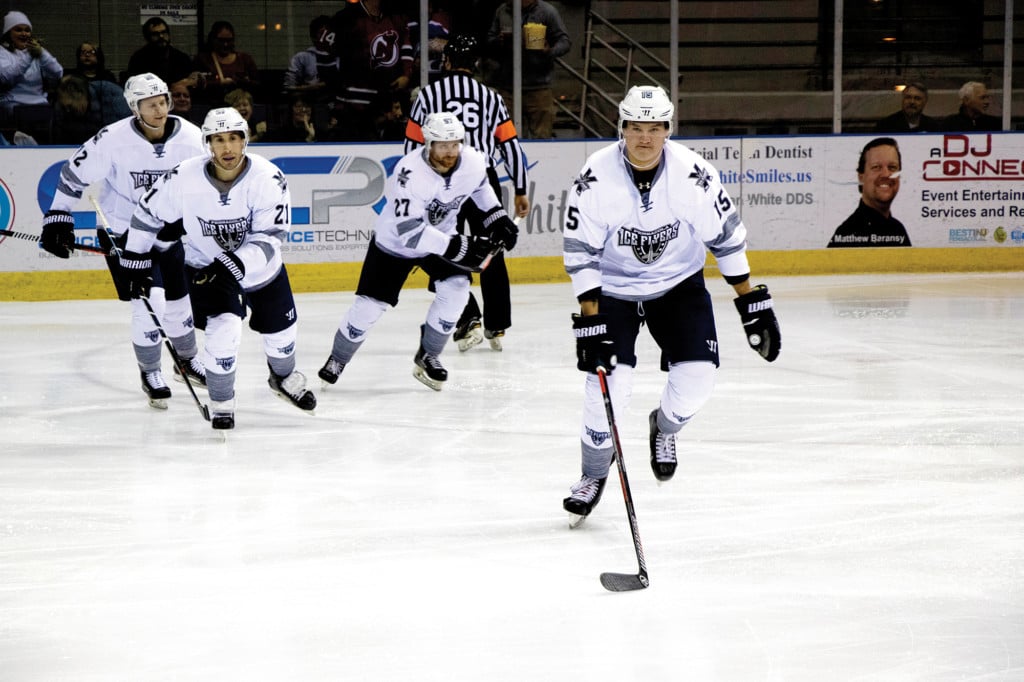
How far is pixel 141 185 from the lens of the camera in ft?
18.2

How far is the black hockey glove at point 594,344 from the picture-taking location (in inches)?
137

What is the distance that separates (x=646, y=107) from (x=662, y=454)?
3.79 ft

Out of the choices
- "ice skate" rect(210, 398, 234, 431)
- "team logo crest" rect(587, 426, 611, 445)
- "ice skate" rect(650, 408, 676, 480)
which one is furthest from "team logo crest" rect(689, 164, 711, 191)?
"ice skate" rect(210, 398, 234, 431)

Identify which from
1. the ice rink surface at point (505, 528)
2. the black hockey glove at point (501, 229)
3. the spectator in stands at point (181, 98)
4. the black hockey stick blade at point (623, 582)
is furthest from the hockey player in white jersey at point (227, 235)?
the spectator in stands at point (181, 98)

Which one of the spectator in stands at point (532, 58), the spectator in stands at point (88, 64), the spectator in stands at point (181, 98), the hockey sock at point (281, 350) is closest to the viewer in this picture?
the hockey sock at point (281, 350)

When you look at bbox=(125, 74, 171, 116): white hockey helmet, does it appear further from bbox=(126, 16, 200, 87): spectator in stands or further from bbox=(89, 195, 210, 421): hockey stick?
bbox=(126, 16, 200, 87): spectator in stands

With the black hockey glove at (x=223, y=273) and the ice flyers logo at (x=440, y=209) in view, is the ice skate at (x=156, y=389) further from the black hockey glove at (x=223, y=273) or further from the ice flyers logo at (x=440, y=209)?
the ice flyers logo at (x=440, y=209)

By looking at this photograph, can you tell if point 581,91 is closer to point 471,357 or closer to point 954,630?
point 471,357

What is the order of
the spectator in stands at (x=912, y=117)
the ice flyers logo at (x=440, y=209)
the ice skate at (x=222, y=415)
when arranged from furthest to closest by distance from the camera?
the spectator in stands at (x=912, y=117), the ice flyers logo at (x=440, y=209), the ice skate at (x=222, y=415)

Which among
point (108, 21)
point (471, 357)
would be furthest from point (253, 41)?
point (471, 357)

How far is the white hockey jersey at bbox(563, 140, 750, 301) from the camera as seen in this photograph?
355 cm

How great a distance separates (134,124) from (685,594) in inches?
134

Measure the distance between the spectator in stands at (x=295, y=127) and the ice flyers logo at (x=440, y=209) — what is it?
3917 mm

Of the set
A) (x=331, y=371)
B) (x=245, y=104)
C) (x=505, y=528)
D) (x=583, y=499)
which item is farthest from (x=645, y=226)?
(x=245, y=104)
